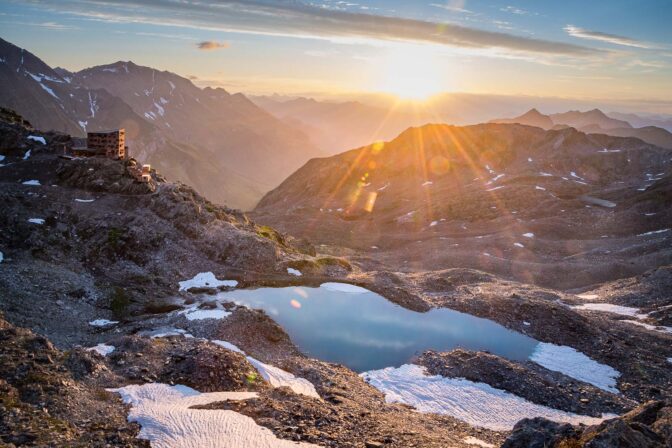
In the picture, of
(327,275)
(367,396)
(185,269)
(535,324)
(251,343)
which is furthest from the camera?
(327,275)

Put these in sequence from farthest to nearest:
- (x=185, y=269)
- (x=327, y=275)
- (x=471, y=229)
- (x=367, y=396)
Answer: (x=471, y=229), (x=327, y=275), (x=185, y=269), (x=367, y=396)

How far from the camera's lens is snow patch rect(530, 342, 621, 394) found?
168 feet

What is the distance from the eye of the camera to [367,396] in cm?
4328

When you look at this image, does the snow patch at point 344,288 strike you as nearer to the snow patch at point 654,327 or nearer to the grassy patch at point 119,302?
the grassy patch at point 119,302

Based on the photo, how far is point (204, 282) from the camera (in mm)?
72188

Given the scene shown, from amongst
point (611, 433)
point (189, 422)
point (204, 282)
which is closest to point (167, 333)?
point (204, 282)

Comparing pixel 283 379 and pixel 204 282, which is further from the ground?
pixel 283 379

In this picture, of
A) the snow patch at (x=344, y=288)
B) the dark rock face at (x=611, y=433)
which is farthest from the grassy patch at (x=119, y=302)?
the dark rock face at (x=611, y=433)

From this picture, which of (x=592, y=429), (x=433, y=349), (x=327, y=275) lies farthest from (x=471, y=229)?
(x=592, y=429)

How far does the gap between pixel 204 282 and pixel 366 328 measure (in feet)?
83.2

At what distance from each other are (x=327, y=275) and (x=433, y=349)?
103 ft

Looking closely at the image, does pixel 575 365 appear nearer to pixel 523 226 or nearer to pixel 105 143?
pixel 105 143

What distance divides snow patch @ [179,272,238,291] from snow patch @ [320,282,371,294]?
541 inches

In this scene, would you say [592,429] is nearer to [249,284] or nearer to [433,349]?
[433,349]
